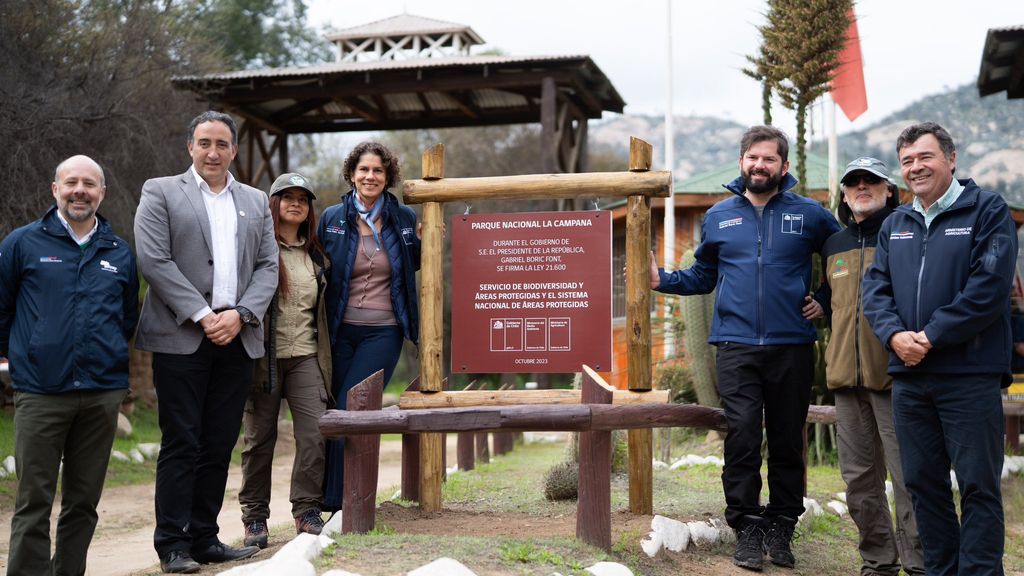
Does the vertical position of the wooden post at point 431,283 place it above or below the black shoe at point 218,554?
above

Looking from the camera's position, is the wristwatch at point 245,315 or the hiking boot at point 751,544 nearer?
the wristwatch at point 245,315

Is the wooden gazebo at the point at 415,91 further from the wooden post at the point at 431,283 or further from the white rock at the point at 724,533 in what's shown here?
the white rock at the point at 724,533

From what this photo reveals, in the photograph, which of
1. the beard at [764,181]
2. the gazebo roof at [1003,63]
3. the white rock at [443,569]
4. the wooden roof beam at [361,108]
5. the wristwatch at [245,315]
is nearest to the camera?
the white rock at [443,569]

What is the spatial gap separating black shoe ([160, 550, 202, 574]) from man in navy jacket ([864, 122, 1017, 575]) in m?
3.54

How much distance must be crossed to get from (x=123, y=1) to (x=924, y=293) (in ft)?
55.0

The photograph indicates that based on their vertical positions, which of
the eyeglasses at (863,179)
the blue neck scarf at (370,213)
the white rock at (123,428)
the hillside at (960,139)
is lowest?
the white rock at (123,428)

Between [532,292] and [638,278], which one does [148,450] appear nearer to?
[532,292]

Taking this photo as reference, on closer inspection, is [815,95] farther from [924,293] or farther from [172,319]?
[172,319]

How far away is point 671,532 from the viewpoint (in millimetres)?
5734

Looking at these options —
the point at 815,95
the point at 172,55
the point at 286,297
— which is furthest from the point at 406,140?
the point at 286,297

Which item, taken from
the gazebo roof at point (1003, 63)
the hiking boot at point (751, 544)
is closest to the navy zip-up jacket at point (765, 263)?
the hiking boot at point (751, 544)

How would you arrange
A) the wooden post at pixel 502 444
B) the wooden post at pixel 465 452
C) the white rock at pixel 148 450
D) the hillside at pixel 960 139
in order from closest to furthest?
the wooden post at pixel 465 452
the white rock at pixel 148 450
the wooden post at pixel 502 444
the hillside at pixel 960 139

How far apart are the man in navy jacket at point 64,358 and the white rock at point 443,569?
176 cm

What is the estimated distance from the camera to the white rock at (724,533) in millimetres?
6086
